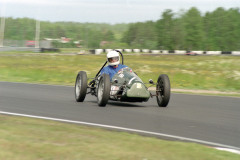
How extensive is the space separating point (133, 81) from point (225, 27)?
77103mm

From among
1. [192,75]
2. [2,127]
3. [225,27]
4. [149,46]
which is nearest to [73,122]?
[2,127]

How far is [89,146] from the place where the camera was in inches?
223

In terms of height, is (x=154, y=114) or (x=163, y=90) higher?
(x=163, y=90)

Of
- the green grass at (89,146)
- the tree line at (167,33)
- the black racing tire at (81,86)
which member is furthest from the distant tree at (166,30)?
the green grass at (89,146)

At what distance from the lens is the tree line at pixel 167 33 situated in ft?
235

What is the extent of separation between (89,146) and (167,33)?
238ft

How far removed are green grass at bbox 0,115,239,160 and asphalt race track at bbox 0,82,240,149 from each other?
1.03m

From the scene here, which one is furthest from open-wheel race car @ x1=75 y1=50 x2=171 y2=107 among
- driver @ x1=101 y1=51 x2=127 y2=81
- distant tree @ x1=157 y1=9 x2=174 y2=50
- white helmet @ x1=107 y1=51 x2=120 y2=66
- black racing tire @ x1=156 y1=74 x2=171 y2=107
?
distant tree @ x1=157 y1=9 x2=174 y2=50

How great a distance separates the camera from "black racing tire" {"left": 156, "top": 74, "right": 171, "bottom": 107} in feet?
34.8

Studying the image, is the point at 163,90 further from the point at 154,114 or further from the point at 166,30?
the point at 166,30

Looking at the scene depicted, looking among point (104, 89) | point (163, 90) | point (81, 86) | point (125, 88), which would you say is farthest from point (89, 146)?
point (81, 86)

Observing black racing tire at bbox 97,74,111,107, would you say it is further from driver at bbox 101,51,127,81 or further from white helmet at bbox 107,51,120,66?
white helmet at bbox 107,51,120,66

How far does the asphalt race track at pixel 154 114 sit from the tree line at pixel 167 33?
53611mm

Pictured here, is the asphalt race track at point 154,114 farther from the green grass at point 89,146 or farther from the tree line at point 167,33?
the tree line at point 167,33
